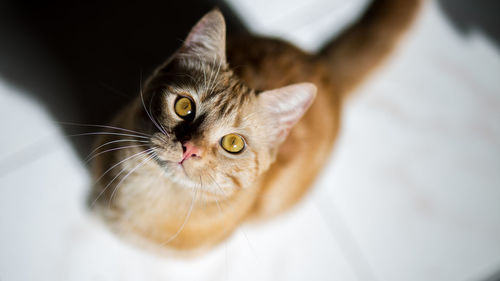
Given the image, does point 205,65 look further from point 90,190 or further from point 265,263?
point 265,263

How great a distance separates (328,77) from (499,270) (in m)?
1.28

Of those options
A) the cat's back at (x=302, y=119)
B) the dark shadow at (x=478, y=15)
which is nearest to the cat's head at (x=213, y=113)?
the cat's back at (x=302, y=119)

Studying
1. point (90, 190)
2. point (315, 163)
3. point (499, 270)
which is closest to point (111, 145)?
point (90, 190)

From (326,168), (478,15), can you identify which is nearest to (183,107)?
(326,168)

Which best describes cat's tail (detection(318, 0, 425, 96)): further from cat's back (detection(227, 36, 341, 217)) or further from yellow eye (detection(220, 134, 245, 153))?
yellow eye (detection(220, 134, 245, 153))

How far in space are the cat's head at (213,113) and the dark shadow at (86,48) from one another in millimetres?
557

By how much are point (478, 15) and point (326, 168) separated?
4.01 feet

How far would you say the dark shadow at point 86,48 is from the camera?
141 centimetres

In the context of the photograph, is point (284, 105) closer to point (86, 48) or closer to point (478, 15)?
point (86, 48)

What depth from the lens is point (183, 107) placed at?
34.2 inches

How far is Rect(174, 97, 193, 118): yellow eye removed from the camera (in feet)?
2.84

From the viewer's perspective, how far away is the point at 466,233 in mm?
1590

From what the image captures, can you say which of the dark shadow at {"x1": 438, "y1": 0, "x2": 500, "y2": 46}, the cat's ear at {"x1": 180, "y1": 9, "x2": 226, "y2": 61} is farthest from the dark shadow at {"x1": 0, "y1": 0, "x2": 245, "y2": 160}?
the dark shadow at {"x1": 438, "y1": 0, "x2": 500, "y2": 46}

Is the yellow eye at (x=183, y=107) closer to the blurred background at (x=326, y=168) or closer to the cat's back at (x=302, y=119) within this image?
the cat's back at (x=302, y=119)
